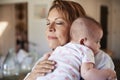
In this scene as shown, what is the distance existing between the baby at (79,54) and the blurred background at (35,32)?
8 centimetres

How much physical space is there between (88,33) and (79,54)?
0.04 m

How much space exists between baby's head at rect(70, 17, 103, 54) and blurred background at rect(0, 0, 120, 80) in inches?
3.0

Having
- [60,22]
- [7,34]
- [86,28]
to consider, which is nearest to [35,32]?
[60,22]

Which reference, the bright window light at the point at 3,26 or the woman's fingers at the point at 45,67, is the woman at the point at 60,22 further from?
the bright window light at the point at 3,26

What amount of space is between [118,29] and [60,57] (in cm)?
17

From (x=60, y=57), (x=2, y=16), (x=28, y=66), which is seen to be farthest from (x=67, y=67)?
(x=2, y=16)

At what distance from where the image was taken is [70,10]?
62cm

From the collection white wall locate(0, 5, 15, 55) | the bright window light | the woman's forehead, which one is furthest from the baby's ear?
the bright window light

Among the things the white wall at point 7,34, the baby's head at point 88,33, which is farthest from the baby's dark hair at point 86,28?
the white wall at point 7,34

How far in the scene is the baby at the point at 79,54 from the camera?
1.66ft

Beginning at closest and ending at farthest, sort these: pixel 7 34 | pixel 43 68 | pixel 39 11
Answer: pixel 43 68 → pixel 39 11 → pixel 7 34

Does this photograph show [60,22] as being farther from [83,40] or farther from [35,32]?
[35,32]

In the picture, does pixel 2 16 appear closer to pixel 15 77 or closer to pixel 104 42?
pixel 15 77

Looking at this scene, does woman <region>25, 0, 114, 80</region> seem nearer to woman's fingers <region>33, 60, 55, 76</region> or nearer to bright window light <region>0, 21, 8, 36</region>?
woman's fingers <region>33, 60, 55, 76</region>
